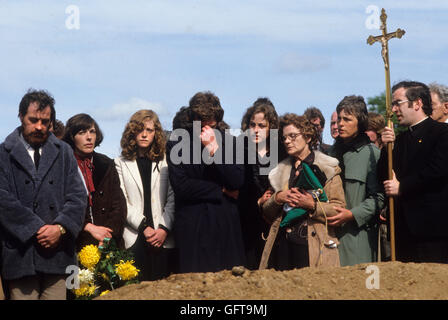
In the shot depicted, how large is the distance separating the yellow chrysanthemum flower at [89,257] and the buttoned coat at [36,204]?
260mm

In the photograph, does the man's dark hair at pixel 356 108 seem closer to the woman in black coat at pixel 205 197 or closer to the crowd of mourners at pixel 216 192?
the crowd of mourners at pixel 216 192

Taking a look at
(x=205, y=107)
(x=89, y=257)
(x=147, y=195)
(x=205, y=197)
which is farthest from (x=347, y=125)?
(x=89, y=257)

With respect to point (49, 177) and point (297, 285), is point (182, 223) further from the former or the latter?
point (297, 285)

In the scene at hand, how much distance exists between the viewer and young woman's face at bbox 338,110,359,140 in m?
7.65

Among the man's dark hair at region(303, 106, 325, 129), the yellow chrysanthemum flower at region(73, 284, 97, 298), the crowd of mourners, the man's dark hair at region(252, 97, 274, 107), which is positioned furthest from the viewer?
the man's dark hair at region(303, 106, 325, 129)

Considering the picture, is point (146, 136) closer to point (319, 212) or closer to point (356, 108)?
point (319, 212)

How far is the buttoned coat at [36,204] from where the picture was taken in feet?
21.2

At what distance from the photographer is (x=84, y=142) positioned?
7.74 metres

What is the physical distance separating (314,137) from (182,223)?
1.63 m

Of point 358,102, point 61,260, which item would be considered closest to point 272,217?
point 358,102

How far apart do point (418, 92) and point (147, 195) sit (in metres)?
3.04

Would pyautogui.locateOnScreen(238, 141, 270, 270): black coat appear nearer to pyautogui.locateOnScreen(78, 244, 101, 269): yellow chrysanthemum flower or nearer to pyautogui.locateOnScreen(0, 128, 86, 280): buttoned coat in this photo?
pyautogui.locateOnScreen(78, 244, 101, 269): yellow chrysanthemum flower

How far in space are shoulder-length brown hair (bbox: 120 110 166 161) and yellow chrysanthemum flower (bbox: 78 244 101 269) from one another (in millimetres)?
1201

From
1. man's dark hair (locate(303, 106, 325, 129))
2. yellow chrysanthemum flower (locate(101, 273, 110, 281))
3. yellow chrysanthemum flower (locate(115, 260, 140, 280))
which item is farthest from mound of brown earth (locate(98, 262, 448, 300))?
man's dark hair (locate(303, 106, 325, 129))
